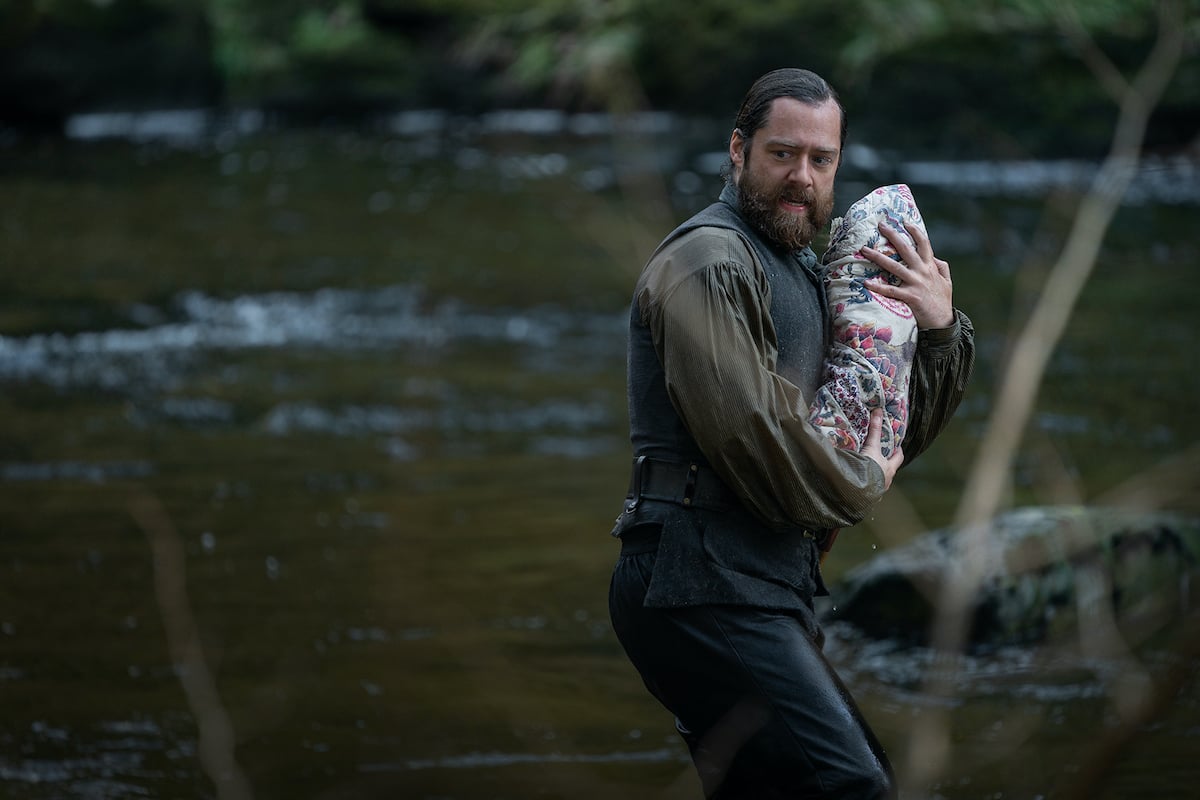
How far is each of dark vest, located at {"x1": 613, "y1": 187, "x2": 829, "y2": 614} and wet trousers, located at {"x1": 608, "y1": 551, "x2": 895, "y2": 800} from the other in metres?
0.04

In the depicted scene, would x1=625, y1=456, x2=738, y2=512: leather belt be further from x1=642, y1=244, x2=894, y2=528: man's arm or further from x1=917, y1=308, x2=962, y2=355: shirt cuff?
x1=917, y1=308, x2=962, y2=355: shirt cuff

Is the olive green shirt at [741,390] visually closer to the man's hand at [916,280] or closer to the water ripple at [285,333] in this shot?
the man's hand at [916,280]

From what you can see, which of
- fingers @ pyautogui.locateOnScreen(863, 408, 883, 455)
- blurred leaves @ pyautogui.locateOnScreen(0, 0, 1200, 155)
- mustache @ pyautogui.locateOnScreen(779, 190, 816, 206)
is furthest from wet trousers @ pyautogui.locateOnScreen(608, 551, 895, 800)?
blurred leaves @ pyautogui.locateOnScreen(0, 0, 1200, 155)

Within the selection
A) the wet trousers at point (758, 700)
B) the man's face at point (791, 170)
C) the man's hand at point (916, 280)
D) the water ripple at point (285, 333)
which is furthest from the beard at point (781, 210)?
the water ripple at point (285, 333)

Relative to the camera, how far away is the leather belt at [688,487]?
2.65 meters

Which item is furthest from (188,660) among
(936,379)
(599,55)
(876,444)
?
(599,55)

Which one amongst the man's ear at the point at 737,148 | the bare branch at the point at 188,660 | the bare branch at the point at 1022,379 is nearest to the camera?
the bare branch at the point at 1022,379

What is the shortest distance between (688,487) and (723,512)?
0.25 feet

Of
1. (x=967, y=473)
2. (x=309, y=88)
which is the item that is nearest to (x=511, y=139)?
(x=967, y=473)

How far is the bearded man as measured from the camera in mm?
2527

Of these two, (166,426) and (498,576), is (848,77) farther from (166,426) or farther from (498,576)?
(166,426)

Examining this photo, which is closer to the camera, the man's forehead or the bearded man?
the bearded man

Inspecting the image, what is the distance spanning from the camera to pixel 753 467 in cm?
253

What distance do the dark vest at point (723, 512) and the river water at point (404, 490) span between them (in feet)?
1.09
